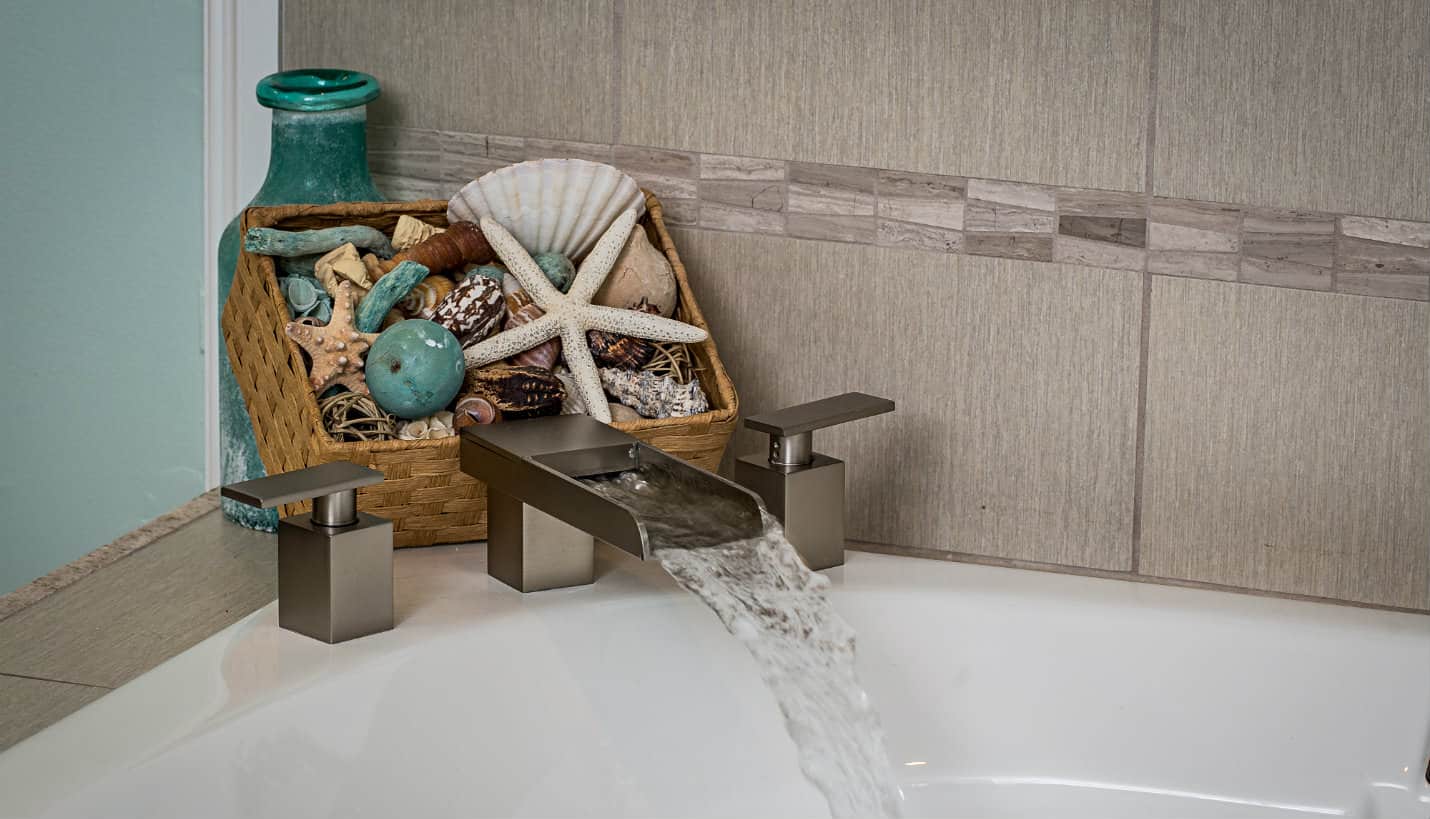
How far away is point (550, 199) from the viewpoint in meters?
1.19

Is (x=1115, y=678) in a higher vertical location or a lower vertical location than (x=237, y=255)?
lower

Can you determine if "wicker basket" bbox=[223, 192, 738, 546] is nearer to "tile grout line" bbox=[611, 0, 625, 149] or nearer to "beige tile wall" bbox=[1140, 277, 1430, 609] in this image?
"tile grout line" bbox=[611, 0, 625, 149]

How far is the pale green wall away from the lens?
156 cm

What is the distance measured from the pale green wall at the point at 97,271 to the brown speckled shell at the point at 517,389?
1.93 feet

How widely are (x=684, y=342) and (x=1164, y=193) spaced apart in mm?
419

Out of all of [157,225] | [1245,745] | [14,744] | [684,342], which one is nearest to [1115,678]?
[1245,745]

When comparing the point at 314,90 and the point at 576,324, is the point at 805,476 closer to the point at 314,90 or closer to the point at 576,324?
the point at 576,324

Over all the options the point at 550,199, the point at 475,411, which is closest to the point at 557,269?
the point at 550,199

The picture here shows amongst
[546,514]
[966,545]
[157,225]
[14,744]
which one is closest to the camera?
[14,744]

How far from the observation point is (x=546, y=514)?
1.04 meters

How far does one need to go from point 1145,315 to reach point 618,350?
0.45m

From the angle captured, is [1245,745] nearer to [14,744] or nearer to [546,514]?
[546,514]

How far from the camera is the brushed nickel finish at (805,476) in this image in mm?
1107

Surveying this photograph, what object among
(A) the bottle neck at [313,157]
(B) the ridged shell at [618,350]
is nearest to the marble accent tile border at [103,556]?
(A) the bottle neck at [313,157]
